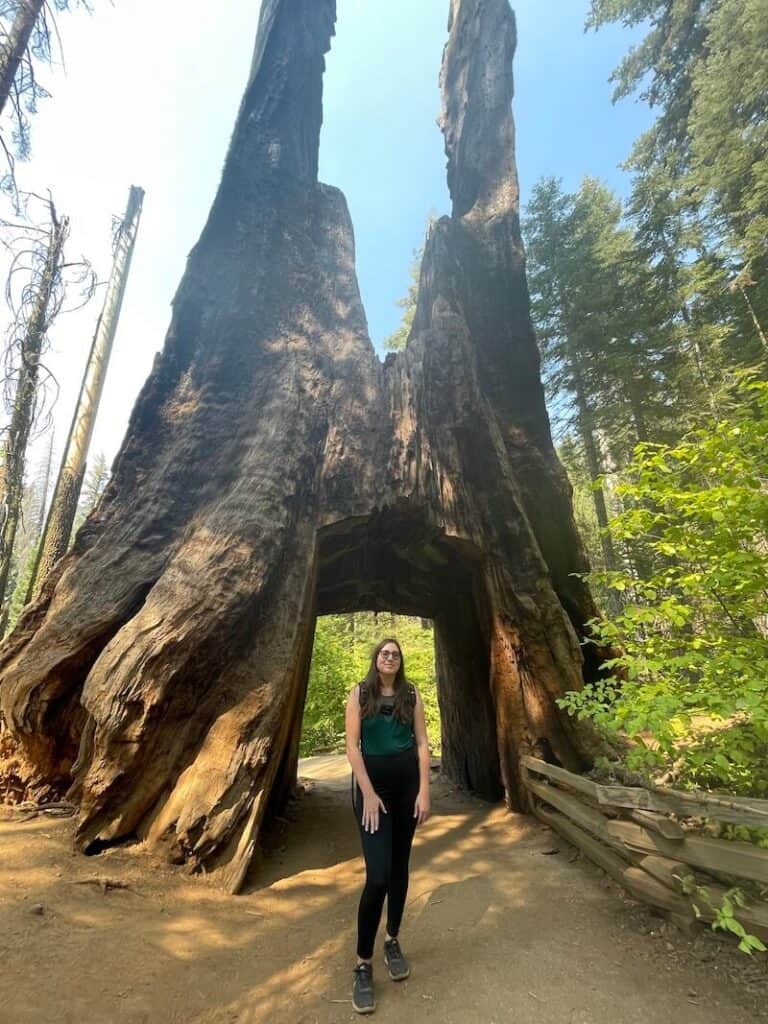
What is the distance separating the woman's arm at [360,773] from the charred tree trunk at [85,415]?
646 cm

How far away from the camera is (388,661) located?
10.8ft

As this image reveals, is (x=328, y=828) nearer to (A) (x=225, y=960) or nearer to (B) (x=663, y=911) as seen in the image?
(A) (x=225, y=960)

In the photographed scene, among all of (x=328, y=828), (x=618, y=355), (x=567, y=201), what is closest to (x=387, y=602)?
(x=328, y=828)

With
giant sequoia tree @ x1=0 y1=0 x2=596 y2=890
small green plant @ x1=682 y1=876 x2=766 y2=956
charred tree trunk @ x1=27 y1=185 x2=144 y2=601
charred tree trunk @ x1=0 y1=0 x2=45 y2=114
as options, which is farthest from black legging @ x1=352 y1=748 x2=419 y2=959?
charred tree trunk @ x1=0 y1=0 x2=45 y2=114

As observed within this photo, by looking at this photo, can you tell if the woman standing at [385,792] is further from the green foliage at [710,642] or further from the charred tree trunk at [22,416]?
the charred tree trunk at [22,416]

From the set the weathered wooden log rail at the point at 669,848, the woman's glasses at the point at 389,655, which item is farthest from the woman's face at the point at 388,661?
the weathered wooden log rail at the point at 669,848

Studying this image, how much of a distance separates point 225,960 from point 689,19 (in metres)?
21.0

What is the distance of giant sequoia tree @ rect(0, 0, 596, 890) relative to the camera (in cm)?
467

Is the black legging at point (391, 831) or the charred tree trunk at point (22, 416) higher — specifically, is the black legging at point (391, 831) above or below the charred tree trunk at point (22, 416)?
below

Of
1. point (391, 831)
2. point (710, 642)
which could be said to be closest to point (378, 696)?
point (391, 831)

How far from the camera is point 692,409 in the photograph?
12.4 meters

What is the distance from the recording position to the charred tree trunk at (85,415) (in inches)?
324

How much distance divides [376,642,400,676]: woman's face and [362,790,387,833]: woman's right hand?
0.71 metres

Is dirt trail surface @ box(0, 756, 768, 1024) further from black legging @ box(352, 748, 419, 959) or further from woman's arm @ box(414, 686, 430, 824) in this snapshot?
woman's arm @ box(414, 686, 430, 824)
